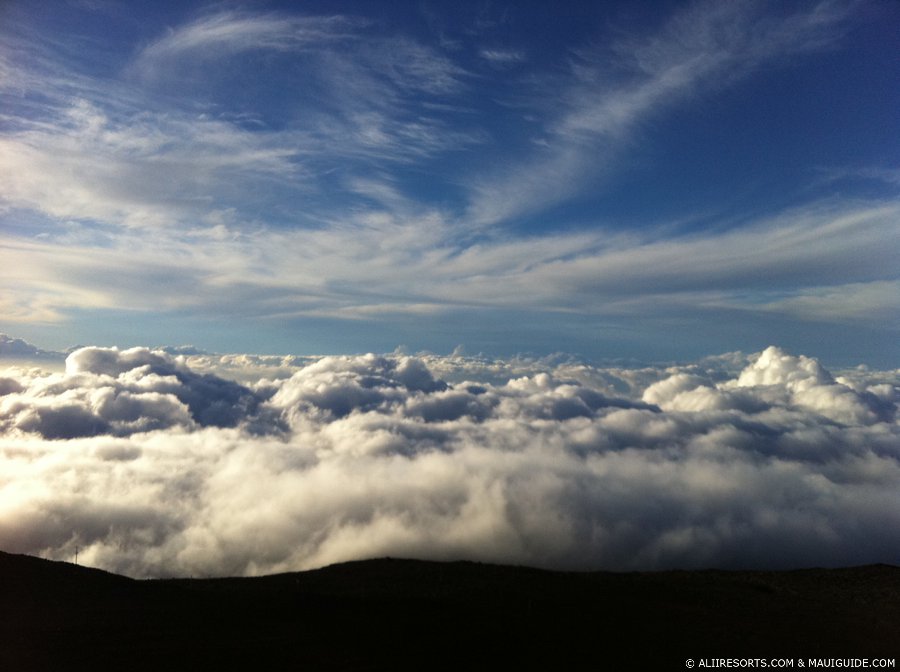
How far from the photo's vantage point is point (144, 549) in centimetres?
19262

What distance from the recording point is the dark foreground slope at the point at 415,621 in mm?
22819

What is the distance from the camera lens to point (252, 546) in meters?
176

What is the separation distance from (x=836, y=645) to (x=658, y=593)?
1139cm

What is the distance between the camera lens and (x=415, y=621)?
92.6 ft

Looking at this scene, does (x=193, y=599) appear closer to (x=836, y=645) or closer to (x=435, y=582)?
(x=435, y=582)

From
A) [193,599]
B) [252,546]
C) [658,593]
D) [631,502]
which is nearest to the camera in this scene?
[193,599]

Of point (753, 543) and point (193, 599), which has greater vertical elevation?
point (193, 599)

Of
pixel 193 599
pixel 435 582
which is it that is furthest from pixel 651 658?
pixel 193 599

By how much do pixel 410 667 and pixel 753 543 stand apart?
19771cm

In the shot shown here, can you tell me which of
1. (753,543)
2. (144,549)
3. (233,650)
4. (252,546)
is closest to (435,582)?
(233,650)

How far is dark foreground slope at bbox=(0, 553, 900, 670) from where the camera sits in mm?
22819

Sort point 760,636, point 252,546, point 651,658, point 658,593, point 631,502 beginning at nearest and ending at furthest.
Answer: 1. point 651,658
2. point 760,636
3. point 658,593
4. point 252,546
5. point 631,502

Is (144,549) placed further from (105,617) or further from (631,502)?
(105,617)

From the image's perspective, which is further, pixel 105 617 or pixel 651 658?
pixel 105 617
